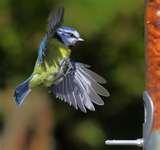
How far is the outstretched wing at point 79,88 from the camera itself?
2.75 metres

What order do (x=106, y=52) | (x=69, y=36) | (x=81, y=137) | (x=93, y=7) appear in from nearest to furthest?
1. (x=69, y=36)
2. (x=93, y=7)
3. (x=106, y=52)
4. (x=81, y=137)

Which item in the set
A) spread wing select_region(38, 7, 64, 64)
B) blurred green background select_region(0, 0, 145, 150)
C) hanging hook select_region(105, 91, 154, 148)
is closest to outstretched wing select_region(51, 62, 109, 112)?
spread wing select_region(38, 7, 64, 64)

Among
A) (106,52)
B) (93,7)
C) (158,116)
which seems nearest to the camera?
(158,116)

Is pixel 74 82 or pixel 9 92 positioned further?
pixel 9 92

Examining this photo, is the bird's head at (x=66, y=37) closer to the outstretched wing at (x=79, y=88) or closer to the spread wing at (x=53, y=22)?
the spread wing at (x=53, y=22)

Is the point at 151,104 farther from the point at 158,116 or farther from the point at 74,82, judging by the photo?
the point at 74,82

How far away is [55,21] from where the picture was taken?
8.74 feet

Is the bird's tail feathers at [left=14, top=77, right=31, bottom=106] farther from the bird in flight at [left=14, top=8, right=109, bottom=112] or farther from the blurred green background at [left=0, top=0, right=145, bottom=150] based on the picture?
the blurred green background at [left=0, top=0, right=145, bottom=150]

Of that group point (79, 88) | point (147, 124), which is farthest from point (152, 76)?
point (79, 88)

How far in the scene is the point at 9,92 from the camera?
566 cm

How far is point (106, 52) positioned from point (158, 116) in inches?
102

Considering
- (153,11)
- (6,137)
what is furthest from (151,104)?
(6,137)

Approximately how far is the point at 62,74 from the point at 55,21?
18 cm

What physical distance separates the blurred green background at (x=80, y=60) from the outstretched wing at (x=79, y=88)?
2187mm
